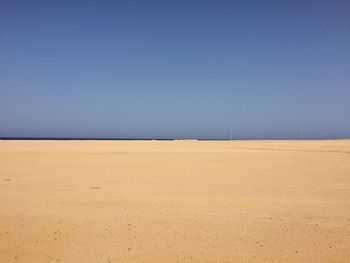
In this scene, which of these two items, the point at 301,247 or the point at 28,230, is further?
the point at 28,230

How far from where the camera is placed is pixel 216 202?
8.09m

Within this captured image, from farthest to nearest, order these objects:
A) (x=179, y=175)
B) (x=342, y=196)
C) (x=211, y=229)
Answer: (x=179, y=175)
(x=342, y=196)
(x=211, y=229)

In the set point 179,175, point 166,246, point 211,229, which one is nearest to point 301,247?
point 211,229

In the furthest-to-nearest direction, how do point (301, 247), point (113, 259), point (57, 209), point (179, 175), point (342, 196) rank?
point (179, 175) < point (342, 196) < point (57, 209) < point (301, 247) < point (113, 259)

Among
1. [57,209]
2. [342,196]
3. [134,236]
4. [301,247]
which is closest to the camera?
[301,247]

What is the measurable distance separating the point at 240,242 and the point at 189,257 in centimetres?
108

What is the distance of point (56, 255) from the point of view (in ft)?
15.3

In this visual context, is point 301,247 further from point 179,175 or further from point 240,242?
point 179,175

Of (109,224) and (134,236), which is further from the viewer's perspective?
(109,224)

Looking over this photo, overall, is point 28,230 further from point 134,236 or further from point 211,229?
point 211,229

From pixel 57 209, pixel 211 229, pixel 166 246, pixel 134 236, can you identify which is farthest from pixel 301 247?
pixel 57 209

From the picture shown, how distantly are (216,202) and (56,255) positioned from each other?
14.8ft

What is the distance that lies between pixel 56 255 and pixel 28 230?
146cm

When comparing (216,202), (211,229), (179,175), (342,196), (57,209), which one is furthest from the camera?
(179,175)
